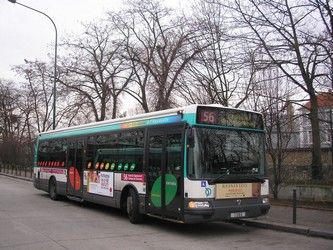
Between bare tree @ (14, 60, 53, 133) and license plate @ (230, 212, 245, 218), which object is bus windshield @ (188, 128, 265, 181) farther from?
bare tree @ (14, 60, 53, 133)

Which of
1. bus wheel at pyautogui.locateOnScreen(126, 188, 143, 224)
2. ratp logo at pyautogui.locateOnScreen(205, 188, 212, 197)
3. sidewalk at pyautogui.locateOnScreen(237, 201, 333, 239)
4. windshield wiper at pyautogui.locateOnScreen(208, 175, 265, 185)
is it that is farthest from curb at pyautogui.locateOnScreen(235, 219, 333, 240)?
bus wheel at pyautogui.locateOnScreen(126, 188, 143, 224)

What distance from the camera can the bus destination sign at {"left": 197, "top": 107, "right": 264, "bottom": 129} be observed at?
11539 millimetres

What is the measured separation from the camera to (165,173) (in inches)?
475

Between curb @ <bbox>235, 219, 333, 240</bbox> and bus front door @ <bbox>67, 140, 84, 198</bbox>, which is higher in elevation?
bus front door @ <bbox>67, 140, 84, 198</bbox>

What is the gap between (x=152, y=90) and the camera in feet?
101

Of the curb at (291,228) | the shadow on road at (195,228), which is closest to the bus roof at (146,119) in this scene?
the shadow on road at (195,228)

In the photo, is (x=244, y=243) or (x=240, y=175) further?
(x=240, y=175)

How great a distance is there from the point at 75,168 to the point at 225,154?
322 inches

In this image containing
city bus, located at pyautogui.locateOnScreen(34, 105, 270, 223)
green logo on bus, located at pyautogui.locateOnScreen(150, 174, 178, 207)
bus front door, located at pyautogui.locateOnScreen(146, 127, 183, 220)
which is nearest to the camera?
city bus, located at pyautogui.locateOnScreen(34, 105, 270, 223)

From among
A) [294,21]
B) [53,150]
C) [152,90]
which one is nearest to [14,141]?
[152,90]

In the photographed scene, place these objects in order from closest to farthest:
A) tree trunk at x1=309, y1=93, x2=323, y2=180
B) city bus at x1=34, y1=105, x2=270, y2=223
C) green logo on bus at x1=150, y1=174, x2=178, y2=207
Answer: city bus at x1=34, y1=105, x2=270, y2=223
green logo on bus at x1=150, y1=174, x2=178, y2=207
tree trunk at x1=309, y1=93, x2=323, y2=180

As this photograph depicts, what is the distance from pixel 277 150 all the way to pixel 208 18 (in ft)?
23.3

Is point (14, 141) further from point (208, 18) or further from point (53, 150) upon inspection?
point (208, 18)

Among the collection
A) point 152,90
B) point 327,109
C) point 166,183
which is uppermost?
point 152,90
